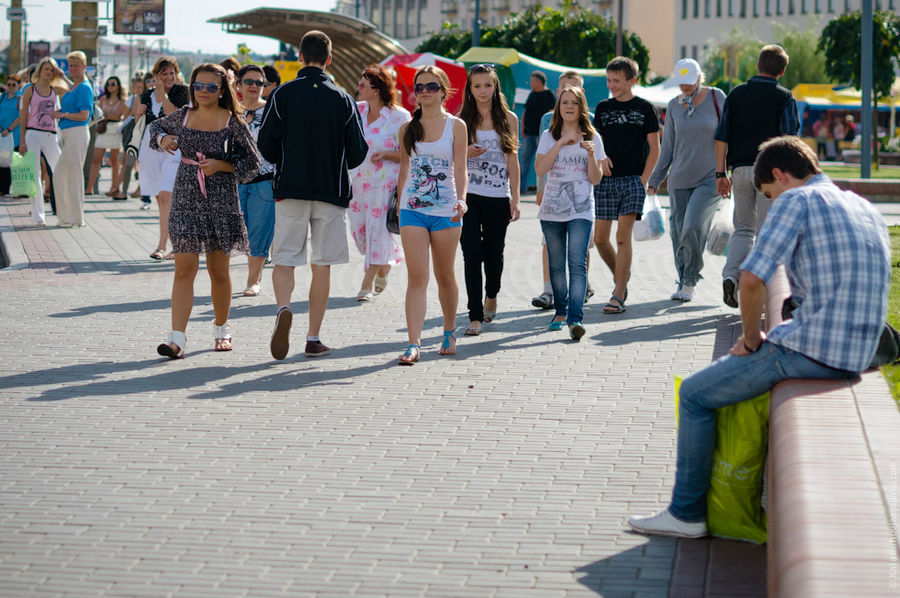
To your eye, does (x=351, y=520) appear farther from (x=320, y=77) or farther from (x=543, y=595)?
(x=320, y=77)

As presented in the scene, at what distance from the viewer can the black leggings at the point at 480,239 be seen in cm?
975

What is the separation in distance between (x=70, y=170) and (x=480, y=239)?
8.27 meters

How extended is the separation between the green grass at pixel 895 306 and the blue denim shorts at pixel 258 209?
4740 mm

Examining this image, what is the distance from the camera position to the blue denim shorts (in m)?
11.2

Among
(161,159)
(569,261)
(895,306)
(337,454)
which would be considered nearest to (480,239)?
(569,261)

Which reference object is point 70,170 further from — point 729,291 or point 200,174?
point 729,291

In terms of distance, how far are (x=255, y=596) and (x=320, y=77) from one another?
4848 mm

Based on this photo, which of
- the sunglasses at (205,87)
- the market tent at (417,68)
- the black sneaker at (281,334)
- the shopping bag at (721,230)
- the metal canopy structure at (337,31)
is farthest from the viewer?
the metal canopy structure at (337,31)

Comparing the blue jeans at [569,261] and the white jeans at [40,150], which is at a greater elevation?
the white jeans at [40,150]

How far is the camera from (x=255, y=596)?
14.2 ft

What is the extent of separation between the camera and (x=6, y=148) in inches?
896

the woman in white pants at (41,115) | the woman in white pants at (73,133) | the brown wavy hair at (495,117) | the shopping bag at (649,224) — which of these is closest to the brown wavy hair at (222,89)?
the brown wavy hair at (495,117)

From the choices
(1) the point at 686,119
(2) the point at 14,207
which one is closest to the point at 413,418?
(1) the point at 686,119

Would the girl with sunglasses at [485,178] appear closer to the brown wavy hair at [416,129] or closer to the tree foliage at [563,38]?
the brown wavy hair at [416,129]
